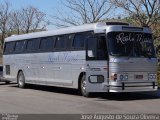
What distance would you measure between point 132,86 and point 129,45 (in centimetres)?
160

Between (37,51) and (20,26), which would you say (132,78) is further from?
(20,26)

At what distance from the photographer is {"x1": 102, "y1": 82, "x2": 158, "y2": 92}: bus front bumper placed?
17062 millimetres

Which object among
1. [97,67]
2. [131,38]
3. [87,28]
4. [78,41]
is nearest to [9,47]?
→ [78,41]

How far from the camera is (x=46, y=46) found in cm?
2247

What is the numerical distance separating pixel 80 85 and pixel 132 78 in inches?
106

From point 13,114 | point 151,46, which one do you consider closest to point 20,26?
point 151,46

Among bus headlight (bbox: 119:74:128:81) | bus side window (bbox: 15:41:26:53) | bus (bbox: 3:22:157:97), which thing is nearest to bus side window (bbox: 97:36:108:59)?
bus (bbox: 3:22:157:97)

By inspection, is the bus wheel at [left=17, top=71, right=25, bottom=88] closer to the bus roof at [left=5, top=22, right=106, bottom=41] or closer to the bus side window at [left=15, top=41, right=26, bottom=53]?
the bus side window at [left=15, top=41, right=26, bottom=53]

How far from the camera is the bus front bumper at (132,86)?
17062mm

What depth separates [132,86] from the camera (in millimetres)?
17359

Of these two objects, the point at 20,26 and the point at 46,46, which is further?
the point at 20,26

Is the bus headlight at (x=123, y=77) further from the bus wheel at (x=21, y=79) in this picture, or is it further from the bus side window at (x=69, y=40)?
the bus wheel at (x=21, y=79)

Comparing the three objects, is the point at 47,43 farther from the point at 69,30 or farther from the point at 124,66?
the point at 124,66

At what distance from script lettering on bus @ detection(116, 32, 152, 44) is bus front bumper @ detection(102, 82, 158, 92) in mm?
1653
